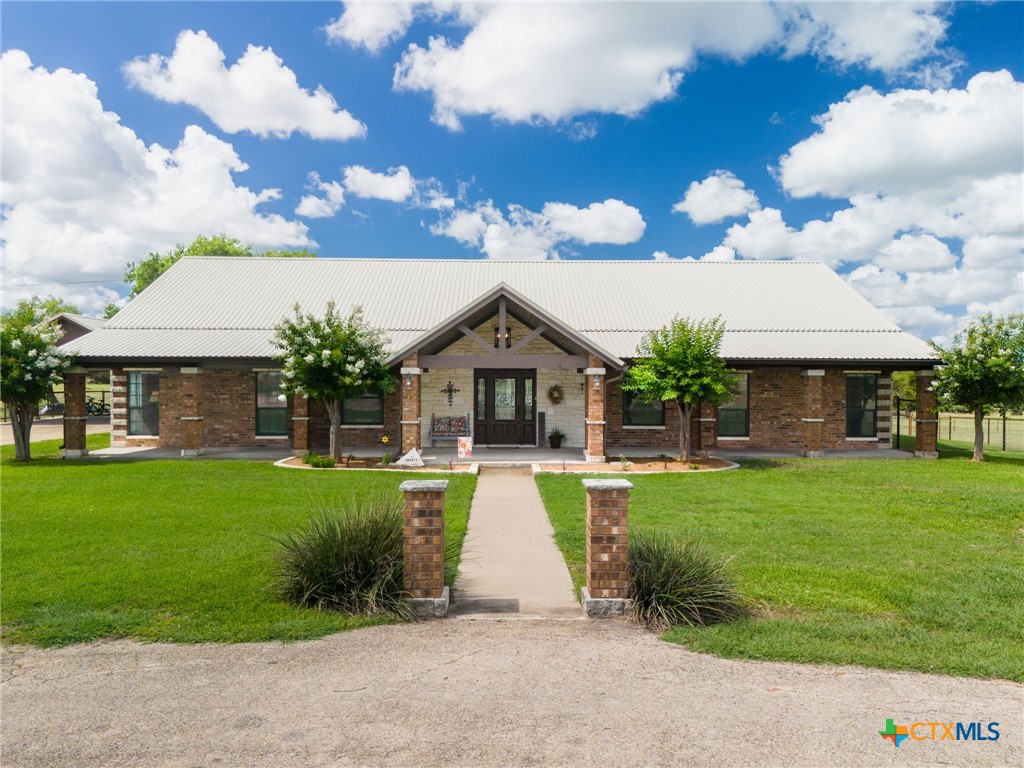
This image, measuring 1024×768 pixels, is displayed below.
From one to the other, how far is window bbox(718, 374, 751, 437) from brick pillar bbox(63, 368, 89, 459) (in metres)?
18.6

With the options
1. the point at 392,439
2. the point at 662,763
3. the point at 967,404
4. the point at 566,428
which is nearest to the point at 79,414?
the point at 392,439

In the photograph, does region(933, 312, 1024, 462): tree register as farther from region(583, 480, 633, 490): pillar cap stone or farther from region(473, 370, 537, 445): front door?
region(583, 480, 633, 490): pillar cap stone

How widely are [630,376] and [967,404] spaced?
917 centimetres

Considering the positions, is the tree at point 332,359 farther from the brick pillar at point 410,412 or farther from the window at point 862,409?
the window at point 862,409

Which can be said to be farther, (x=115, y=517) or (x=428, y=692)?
(x=115, y=517)

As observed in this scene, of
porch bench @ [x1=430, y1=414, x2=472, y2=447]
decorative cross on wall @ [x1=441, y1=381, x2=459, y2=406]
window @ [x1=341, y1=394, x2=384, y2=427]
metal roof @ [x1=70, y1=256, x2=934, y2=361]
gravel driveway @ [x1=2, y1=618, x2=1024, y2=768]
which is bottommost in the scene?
gravel driveway @ [x1=2, y1=618, x2=1024, y2=768]

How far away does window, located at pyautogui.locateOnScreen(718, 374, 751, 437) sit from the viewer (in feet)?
62.8

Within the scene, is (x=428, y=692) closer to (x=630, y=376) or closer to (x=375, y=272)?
(x=630, y=376)

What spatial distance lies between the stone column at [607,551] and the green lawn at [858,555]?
27.8 inches

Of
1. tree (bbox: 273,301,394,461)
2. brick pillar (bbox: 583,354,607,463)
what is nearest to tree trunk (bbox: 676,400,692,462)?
brick pillar (bbox: 583,354,607,463)

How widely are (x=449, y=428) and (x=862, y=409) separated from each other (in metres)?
12.8

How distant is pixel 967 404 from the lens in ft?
55.4

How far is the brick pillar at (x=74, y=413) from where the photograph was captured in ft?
57.1

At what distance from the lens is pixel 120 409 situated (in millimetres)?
19500
